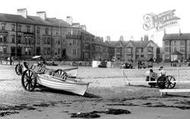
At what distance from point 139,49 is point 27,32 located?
49.0 m

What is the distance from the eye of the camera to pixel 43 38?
76188 millimetres

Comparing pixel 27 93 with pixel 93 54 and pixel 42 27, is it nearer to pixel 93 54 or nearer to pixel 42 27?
pixel 42 27

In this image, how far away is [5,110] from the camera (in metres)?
15.0

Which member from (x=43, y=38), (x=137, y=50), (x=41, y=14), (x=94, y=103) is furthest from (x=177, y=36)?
(x=94, y=103)

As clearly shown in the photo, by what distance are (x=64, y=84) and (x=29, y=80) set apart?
2457 mm

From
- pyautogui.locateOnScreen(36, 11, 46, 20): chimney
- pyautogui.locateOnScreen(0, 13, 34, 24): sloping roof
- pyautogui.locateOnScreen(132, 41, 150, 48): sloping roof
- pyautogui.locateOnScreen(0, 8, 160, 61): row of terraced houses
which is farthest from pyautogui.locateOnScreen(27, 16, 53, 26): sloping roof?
pyautogui.locateOnScreen(132, 41, 150, 48): sloping roof

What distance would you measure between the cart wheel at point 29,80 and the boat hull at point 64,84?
37 centimetres

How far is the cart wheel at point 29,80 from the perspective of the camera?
2050 centimetres

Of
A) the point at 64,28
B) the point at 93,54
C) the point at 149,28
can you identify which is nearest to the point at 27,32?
the point at 64,28

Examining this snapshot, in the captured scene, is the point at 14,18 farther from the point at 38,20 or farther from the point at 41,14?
the point at 41,14

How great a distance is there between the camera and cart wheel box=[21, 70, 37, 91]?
20.5 meters

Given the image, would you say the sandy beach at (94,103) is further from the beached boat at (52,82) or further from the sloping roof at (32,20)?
the sloping roof at (32,20)

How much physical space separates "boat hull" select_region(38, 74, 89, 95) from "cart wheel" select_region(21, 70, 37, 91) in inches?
14.4

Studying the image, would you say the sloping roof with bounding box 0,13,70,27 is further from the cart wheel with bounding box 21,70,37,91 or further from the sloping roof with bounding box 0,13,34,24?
the cart wheel with bounding box 21,70,37,91
